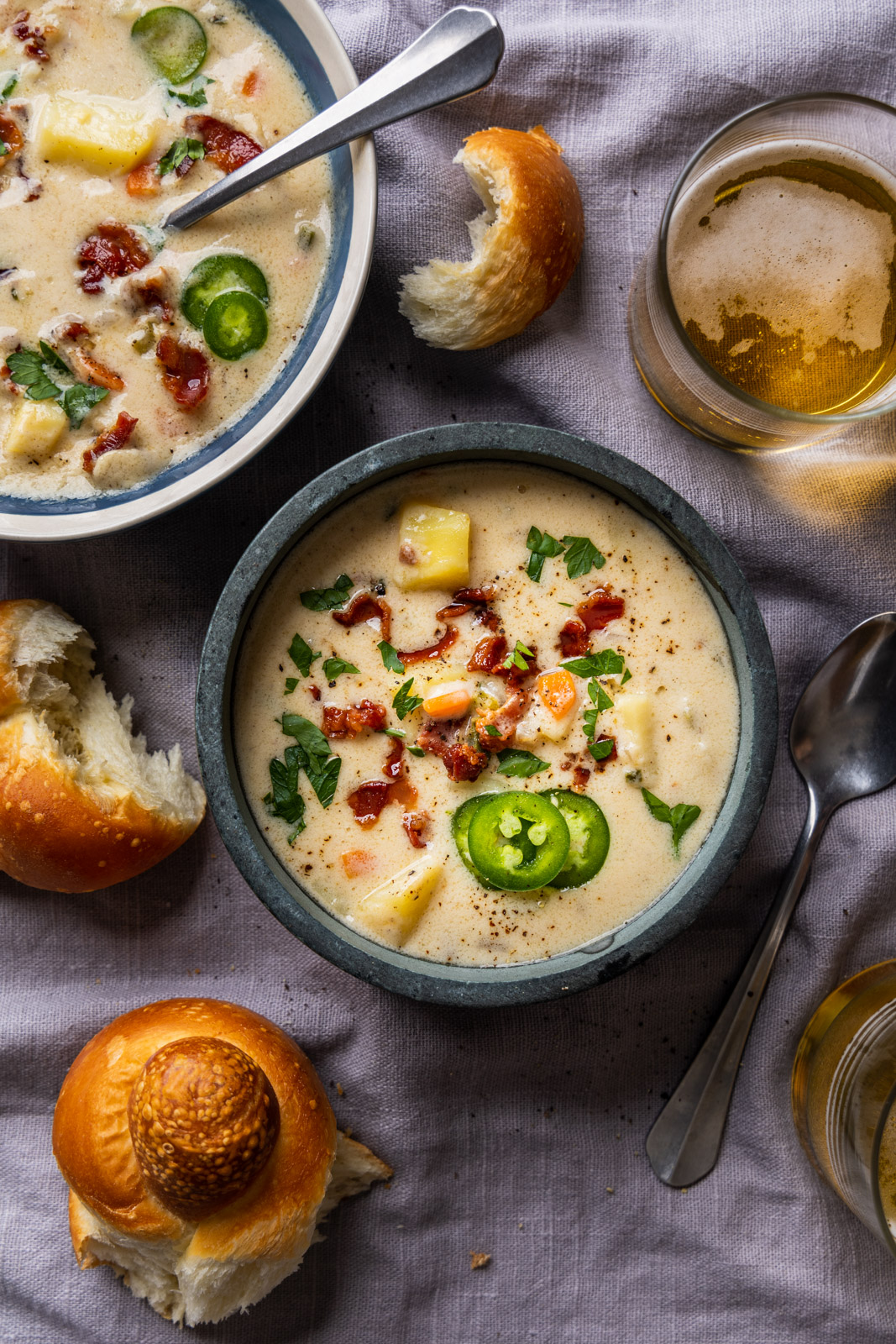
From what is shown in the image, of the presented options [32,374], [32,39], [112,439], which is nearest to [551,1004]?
[112,439]

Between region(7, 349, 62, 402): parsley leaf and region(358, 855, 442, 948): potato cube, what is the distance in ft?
4.74

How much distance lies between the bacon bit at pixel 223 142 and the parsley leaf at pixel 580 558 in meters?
1.21

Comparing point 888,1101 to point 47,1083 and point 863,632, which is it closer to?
point 863,632

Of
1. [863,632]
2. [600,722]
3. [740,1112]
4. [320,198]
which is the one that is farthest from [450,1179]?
[320,198]

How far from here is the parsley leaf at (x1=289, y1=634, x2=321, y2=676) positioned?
2559mm

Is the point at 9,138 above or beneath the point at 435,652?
above

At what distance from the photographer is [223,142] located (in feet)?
8.46

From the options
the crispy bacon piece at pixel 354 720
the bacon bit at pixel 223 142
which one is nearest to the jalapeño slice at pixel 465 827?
the crispy bacon piece at pixel 354 720

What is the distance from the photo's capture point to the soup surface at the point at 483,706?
250cm

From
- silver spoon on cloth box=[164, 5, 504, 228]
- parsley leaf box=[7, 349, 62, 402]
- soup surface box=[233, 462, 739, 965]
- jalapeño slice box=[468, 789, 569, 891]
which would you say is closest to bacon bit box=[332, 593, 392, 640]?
soup surface box=[233, 462, 739, 965]

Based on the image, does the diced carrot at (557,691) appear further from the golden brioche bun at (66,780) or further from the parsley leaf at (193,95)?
the parsley leaf at (193,95)

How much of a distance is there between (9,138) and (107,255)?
361mm

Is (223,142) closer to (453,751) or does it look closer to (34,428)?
(34,428)

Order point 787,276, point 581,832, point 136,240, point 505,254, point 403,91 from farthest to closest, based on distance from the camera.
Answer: point 787,276, point 505,254, point 136,240, point 581,832, point 403,91
